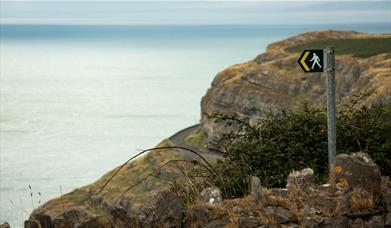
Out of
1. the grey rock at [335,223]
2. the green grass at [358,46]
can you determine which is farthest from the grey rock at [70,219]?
the green grass at [358,46]

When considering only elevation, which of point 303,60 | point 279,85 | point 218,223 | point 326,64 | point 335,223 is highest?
point 303,60

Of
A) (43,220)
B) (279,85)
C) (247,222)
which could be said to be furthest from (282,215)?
(279,85)

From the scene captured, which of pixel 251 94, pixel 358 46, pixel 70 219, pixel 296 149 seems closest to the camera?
pixel 70 219

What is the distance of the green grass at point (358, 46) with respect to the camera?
110 metres

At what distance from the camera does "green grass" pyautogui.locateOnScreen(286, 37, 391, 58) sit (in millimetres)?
110000

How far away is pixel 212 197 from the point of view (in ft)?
33.0

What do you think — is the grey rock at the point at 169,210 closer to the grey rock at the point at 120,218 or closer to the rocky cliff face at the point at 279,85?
the grey rock at the point at 120,218

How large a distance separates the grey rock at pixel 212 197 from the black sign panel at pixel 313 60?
→ 298cm

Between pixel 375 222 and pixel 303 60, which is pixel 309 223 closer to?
pixel 375 222

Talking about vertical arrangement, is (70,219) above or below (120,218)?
above

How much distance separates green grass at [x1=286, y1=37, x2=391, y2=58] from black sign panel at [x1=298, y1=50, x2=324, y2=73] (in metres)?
100.0

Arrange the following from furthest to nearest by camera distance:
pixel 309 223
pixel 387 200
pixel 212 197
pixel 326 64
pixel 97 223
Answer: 1. pixel 326 64
2. pixel 212 197
3. pixel 387 200
4. pixel 97 223
5. pixel 309 223

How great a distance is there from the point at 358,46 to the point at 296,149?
11752cm

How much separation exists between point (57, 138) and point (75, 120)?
24.3 meters
